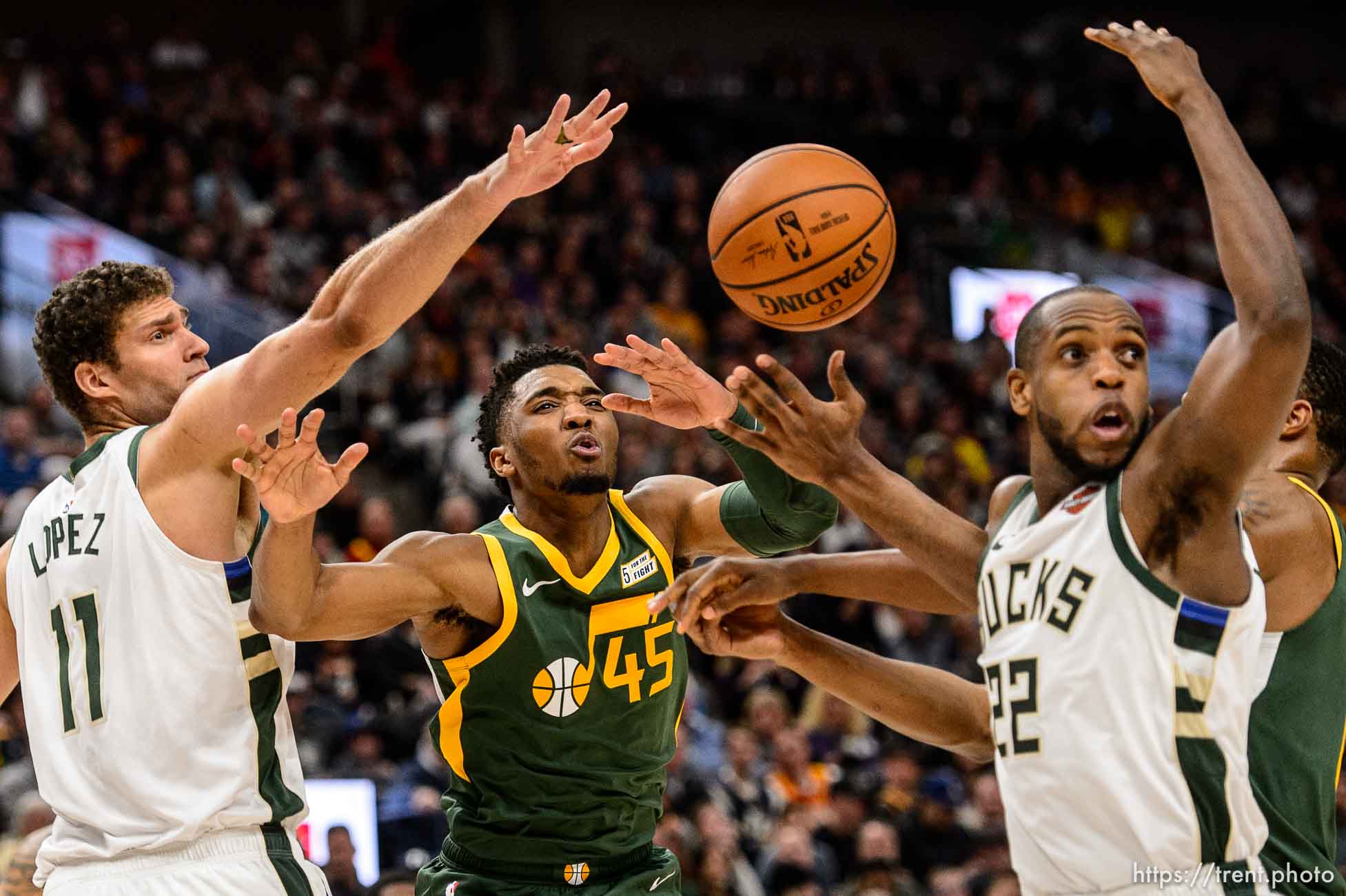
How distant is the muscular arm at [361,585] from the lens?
12.8ft

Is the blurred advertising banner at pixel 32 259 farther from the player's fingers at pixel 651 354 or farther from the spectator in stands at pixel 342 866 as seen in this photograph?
the player's fingers at pixel 651 354

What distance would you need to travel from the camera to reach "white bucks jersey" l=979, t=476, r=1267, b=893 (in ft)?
10.6

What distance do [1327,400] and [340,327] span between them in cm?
266

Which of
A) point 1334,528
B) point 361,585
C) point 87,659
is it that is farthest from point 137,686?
point 1334,528

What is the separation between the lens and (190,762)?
13.1 ft

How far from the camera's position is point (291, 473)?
376cm

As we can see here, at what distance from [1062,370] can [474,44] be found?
736 inches

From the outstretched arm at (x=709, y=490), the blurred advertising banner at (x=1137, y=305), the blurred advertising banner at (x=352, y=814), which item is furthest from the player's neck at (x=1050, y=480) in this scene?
the blurred advertising banner at (x=1137, y=305)

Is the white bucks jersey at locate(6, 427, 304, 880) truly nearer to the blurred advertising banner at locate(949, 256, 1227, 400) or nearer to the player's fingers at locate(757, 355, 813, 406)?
the player's fingers at locate(757, 355, 813, 406)

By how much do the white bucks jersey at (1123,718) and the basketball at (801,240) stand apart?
1.55 m

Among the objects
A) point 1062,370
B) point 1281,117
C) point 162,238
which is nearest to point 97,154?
point 162,238

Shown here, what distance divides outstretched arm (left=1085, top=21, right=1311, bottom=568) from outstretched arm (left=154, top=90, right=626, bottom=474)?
5.07 feet

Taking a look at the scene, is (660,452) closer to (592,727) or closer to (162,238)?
(162,238)

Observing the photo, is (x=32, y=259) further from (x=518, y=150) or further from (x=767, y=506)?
(x=518, y=150)
